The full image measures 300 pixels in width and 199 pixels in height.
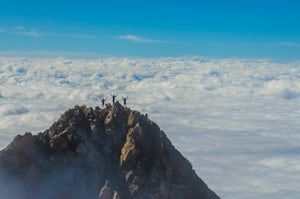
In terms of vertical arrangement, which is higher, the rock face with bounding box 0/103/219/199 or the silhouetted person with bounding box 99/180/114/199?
the rock face with bounding box 0/103/219/199

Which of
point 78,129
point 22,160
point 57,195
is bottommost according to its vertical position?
point 57,195

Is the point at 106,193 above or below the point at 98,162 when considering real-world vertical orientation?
below

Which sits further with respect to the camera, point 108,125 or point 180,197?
point 108,125

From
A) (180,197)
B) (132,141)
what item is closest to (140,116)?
(132,141)

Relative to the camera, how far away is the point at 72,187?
7306 cm

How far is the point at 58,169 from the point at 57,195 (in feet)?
14.3

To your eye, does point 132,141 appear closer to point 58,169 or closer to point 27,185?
point 58,169

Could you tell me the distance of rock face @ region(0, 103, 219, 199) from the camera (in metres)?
72.4

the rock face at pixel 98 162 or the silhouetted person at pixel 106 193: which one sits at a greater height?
the rock face at pixel 98 162

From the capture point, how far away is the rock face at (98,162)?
2849 inches

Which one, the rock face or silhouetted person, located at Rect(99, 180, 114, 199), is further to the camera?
the rock face

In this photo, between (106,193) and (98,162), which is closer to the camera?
(106,193)

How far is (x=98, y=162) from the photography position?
7569 cm

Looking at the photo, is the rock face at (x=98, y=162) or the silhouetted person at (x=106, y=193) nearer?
the silhouetted person at (x=106, y=193)
